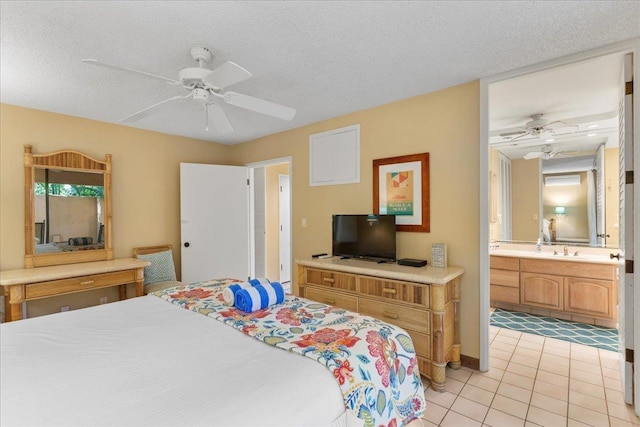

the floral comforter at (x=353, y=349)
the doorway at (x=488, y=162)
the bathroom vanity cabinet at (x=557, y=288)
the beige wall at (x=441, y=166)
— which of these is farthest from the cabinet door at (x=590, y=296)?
the floral comforter at (x=353, y=349)

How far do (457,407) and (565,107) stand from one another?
2995 mm

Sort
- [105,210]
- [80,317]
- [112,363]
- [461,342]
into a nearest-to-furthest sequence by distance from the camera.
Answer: [112,363]
[80,317]
[461,342]
[105,210]

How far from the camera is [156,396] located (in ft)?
3.38

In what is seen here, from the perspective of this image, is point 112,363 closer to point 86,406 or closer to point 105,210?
point 86,406

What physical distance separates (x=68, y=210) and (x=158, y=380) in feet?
10.4

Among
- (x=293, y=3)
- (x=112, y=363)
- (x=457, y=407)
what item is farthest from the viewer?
(x=457, y=407)

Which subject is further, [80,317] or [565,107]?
[565,107]

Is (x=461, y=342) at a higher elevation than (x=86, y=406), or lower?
lower

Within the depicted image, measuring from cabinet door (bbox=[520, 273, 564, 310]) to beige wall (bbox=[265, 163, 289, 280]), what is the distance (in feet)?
12.1

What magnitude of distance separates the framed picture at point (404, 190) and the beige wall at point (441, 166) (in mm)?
63

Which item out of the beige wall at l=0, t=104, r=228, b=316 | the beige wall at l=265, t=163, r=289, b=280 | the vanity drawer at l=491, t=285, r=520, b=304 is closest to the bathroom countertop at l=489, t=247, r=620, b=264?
the vanity drawer at l=491, t=285, r=520, b=304

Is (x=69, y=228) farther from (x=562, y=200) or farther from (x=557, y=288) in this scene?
(x=562, y=200)

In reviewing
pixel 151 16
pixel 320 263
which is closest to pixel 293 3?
pixel 151 16

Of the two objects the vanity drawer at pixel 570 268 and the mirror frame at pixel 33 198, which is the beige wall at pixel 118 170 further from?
the vanity drawer at pixel 570 268
